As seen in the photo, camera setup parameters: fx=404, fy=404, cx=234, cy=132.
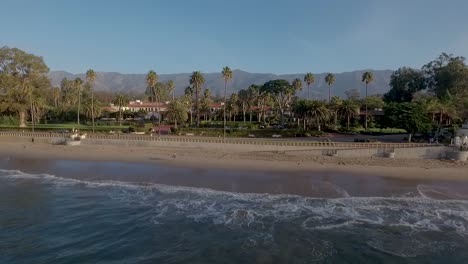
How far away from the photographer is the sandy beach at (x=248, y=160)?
36.1 metres

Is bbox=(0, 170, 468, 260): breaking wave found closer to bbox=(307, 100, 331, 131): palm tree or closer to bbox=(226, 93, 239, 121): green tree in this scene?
bbox=(307, 100, 331, 131): palm tree

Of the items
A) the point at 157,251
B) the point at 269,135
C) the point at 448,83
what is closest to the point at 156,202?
the point at 157,251

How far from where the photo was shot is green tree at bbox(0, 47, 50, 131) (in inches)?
2896

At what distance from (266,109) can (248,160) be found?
63760 millimetres

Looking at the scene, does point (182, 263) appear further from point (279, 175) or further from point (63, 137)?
point (63, 137)

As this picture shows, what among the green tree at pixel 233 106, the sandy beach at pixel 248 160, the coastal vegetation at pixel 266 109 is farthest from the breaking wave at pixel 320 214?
the green tree at pixel 233 106

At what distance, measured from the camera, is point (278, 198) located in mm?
25859

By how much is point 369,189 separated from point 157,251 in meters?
17.9

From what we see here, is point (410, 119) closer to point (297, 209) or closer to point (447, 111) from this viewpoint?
point (447, 111)

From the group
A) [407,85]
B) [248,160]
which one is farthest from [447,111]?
[407,85]

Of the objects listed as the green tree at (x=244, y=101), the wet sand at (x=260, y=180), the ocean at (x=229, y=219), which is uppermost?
the green tree at (x=244, y=101)

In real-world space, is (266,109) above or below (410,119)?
above

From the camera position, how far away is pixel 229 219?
21.3 m

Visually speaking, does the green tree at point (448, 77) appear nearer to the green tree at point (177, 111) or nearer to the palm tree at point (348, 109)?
the palm tree at point (348, 109)
